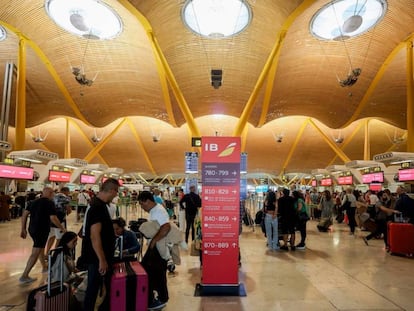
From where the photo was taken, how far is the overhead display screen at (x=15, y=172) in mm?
12964

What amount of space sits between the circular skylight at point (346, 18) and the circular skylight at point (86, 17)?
33.7 ft

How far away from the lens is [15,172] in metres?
13.6

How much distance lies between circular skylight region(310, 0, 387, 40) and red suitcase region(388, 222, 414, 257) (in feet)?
35.4

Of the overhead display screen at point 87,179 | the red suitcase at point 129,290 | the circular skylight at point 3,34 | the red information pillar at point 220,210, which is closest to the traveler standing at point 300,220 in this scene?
the red information pillar at point 220,210

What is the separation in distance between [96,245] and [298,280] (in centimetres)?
375

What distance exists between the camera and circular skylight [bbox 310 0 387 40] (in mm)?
15359

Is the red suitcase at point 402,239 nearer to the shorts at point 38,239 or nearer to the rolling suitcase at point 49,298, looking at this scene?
the rolling suitcase at point 49,298

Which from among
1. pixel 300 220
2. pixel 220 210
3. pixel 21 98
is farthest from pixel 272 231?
pixel 21 98

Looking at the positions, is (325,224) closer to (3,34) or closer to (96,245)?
(96,245)

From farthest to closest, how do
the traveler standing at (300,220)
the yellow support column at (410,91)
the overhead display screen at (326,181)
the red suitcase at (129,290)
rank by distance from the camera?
the overhead display screen at (326,181) < the yellow support column at (410,91) < the traveler standing at (300,220) < the red suitcase at (129,290)

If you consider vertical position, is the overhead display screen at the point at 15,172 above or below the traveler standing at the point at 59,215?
above

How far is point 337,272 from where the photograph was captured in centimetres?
615

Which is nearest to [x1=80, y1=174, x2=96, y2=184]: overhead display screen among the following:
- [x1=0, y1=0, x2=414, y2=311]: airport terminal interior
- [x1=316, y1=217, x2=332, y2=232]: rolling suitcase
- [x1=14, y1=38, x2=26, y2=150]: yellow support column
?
[x1=0, y1=0, x2=414, y2=311]: airport terminal interior

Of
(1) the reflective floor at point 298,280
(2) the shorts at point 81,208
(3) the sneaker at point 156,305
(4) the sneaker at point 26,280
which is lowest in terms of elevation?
(1) the reflective floor at point 298,280
